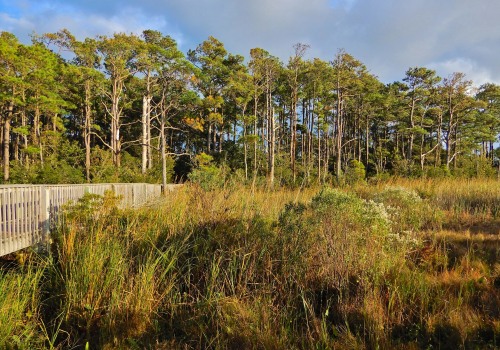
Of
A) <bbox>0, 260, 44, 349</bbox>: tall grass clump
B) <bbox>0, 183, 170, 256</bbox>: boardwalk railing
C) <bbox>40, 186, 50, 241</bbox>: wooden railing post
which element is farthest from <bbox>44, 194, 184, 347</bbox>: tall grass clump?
<bbox>40, 186, 50, 241</bbox>: wooden railing post

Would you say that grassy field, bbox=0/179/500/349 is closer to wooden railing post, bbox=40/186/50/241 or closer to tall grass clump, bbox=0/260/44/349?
tall grass clump, bbox=0/260/44/349

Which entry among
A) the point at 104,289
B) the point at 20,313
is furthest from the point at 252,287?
the point at 20,313

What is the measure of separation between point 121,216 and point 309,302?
116 inches

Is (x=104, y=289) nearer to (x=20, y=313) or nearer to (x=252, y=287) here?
(x=20, y=313)

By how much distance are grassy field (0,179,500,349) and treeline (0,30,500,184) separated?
10.8 m

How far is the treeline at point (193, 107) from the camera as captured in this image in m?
22.4

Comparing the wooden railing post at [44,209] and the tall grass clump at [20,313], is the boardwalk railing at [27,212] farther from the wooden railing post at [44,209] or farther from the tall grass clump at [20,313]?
the tall grass clump at [20,313]

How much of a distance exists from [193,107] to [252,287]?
29.7 m

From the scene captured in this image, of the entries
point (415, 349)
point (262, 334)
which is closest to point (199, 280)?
point (262, 334)

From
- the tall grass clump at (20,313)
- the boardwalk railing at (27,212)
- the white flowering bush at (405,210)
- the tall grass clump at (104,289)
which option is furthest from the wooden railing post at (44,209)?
the white flowering bush at (405,210)

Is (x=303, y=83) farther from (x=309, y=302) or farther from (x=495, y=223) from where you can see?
(x=309, y=302)

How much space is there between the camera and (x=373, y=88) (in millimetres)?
37094

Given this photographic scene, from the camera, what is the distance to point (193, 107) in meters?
31.2

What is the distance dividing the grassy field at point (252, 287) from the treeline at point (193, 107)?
427 inches
